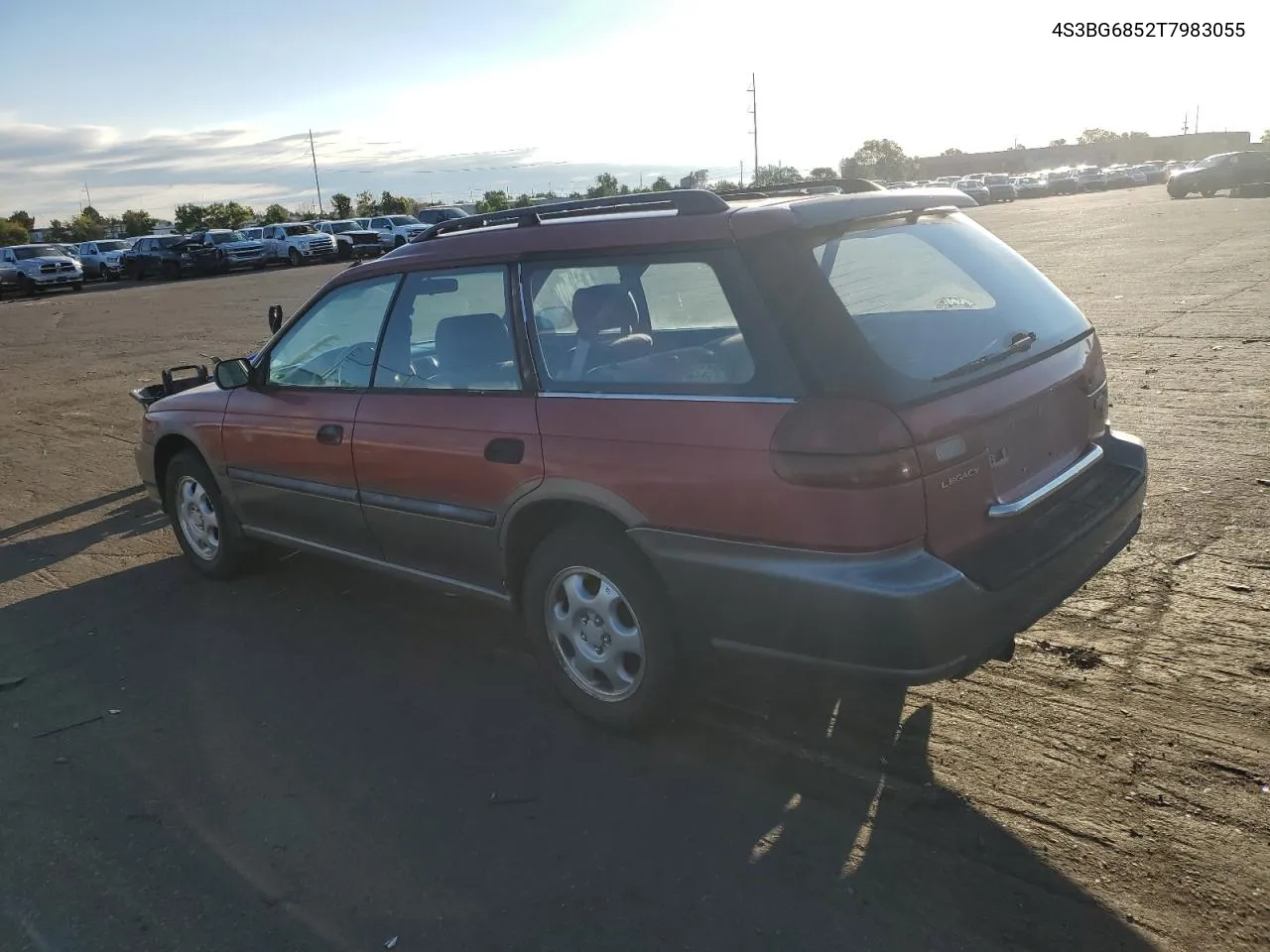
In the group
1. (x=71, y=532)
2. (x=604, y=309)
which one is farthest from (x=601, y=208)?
(x=71, y=532)

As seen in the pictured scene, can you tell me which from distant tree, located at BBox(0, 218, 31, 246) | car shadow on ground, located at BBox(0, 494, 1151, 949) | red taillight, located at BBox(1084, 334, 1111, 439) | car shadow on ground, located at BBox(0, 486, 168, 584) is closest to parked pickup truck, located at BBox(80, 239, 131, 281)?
distant tree, located at BBox(0, 218, 31, 246)

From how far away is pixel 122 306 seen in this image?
27812 mm

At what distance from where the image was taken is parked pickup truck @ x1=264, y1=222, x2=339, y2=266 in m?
43.7

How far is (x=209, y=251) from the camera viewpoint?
41.8 meters

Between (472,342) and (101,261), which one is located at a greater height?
(101,261)

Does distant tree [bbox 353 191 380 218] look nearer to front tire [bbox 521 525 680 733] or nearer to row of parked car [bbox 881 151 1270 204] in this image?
row of parked car [bbox 881 151 1270 204]

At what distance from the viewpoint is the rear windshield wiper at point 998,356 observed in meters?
3.29

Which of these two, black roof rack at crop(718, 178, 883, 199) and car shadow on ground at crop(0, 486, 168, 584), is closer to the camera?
black roof rack at crop(718, 178, 883, 199)

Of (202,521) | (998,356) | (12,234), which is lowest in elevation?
(202,521)

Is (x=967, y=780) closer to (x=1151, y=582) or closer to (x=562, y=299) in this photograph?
(x=1151, y=582)

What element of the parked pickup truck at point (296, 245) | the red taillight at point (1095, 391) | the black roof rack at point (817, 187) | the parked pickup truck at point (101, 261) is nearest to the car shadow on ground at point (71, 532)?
the black roof rack at point (817, 187)

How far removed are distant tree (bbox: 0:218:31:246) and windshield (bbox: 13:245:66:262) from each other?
33170mm

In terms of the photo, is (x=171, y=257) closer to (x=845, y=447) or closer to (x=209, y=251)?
(x=209, y=251)

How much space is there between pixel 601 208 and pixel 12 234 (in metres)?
77.1
